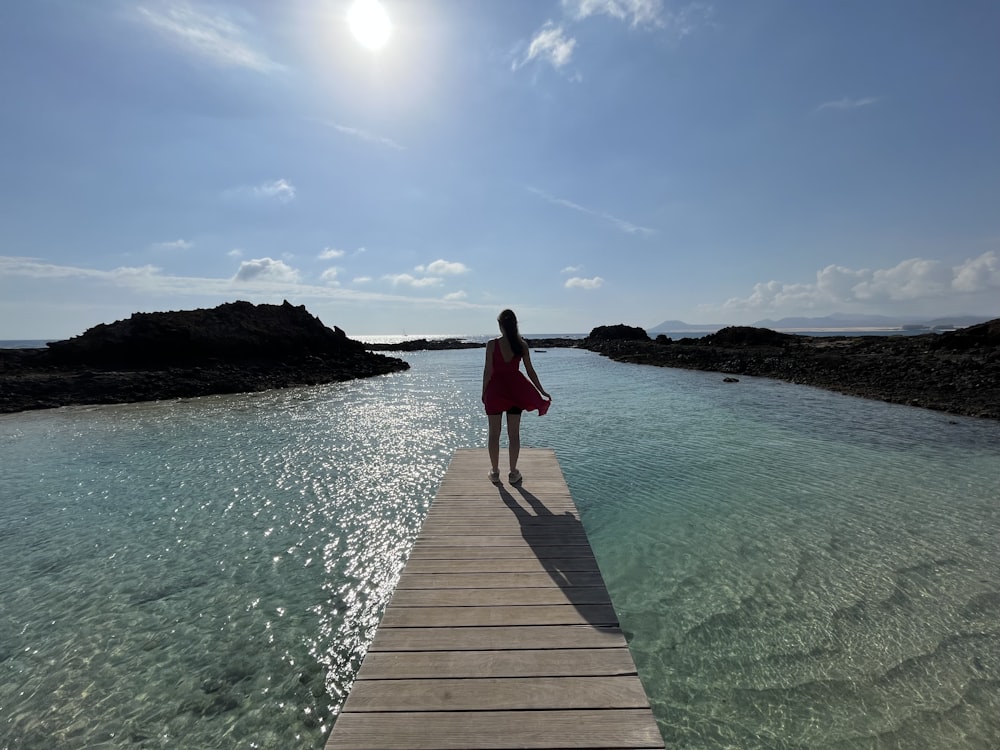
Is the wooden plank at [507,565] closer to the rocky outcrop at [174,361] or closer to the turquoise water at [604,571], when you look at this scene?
the turquoise water at [604,571]

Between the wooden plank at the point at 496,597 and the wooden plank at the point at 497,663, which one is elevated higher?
the wooden plank at the point at 497,663

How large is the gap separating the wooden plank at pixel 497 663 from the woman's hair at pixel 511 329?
4.52m

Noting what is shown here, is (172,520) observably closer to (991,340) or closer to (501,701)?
(501,701)

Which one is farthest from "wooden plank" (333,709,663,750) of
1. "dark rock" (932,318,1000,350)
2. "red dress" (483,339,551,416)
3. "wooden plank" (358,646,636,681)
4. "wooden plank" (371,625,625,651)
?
"dark rock" (932,318,1000,350)

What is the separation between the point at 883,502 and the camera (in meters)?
9.34

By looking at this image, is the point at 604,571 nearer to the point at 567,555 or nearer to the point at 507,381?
the point at 567,555

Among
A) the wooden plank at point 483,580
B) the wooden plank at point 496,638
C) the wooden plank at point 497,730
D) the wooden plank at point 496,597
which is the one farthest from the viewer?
the wooden plank at point 483,580

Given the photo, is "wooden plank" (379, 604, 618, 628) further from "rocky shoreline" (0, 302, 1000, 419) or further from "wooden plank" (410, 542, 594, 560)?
"rocky shoreline" (0, 302, 1000, 419)

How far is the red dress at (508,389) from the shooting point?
727 cm

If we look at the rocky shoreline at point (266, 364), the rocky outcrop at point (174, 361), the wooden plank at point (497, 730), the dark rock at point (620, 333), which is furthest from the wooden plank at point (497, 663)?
the dark rock at point (620, 333)

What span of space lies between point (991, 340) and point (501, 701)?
4307cm

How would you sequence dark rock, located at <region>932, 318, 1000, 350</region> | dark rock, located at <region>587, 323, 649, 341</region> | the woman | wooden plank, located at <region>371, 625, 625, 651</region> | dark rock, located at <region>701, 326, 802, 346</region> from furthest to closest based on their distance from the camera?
dark rock, located at <region>587, 323, 649, 341</region> < dark rock, located at <region>701, 326, 802, 346</region> < dark rock, located at <region>932, 318, 1000, 350</region> < the woman < wooden plank, located at <region>371, 625, 625, 651</region>

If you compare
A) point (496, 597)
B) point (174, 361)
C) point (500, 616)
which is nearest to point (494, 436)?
point (496, 597)

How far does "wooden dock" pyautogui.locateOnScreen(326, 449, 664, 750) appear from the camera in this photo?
9.37 feet
